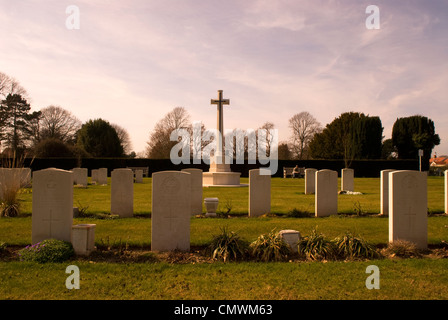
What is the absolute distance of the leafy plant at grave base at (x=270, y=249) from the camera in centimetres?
549

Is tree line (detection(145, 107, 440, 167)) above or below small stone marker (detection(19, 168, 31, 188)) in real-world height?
above

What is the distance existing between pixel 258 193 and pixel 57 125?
145 ft

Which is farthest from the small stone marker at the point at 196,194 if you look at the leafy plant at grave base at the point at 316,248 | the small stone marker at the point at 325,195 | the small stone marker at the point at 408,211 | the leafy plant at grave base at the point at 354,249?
the small stone marker at the point at 408,211

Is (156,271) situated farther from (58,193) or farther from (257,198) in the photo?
(257,198)

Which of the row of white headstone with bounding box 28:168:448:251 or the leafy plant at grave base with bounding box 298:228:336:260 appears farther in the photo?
the row of white headstone with bounding box 28:168:448:251

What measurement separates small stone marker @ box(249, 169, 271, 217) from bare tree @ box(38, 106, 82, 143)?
41.4 m

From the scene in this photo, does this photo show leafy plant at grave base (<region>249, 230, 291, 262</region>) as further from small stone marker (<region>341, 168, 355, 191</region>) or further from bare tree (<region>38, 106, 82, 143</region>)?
bare tree (<region>38, 106, 82, 143</region>)

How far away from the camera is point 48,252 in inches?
212

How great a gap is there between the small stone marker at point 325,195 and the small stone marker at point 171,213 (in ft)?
18.5

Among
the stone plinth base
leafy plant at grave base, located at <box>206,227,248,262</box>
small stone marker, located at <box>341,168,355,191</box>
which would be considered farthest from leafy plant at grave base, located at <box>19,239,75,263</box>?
the stone plinth base

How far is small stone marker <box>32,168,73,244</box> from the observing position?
593 cm

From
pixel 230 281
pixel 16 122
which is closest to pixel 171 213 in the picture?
pixel 230 281
